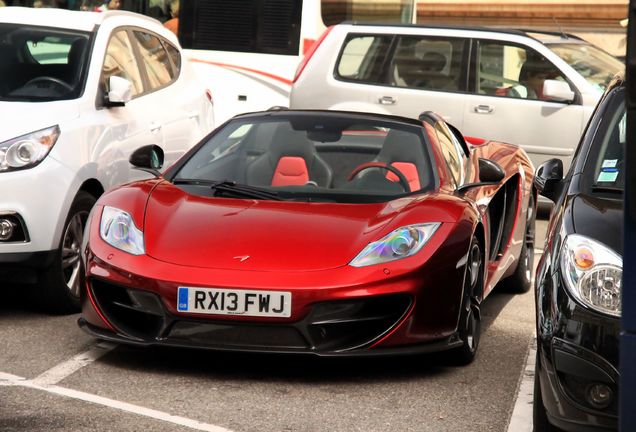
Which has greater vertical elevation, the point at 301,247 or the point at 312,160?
the point at 312,160

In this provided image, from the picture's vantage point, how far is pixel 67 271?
789cm

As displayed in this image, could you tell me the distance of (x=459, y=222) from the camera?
6547 mm

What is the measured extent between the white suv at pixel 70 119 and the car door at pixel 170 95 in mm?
11

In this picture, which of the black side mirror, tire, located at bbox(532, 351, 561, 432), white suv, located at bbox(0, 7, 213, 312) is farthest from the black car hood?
the black side mirror

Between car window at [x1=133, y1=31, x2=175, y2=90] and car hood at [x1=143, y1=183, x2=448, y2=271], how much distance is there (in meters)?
2.90

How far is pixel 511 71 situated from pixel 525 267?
4.06 metres

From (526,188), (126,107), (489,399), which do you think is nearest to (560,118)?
(526,188)

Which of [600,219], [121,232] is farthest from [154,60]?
[600,219]

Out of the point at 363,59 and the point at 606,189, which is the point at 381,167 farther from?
the point at 363,59

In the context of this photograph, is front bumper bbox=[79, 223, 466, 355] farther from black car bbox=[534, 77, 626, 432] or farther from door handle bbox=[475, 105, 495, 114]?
door handle bbox=[475, 105, 495, 114]

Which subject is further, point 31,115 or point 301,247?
point 31,115

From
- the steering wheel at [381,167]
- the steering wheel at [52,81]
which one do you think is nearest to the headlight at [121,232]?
the steering wheel at [381,167]

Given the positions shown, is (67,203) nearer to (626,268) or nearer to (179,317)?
(179,317)

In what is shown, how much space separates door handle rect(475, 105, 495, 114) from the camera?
1256cm
